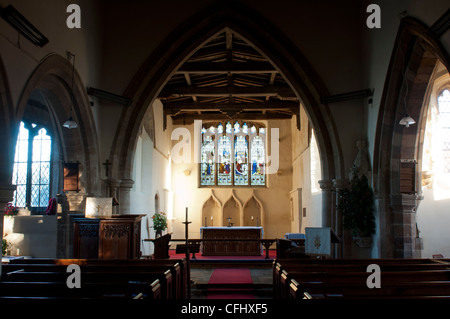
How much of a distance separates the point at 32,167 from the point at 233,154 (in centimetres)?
815

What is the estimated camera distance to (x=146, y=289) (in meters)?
3.33

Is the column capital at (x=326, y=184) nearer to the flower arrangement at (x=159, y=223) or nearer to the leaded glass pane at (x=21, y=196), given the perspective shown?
the flower arrangement at (x=159, y=223)

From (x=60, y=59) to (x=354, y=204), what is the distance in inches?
217

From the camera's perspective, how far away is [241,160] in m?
16.4

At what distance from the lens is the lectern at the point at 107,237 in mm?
6516

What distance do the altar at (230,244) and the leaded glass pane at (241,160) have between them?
392 centimetres

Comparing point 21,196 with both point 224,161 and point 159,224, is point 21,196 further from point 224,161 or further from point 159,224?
point 224,161

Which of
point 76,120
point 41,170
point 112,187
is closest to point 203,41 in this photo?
point 76,120

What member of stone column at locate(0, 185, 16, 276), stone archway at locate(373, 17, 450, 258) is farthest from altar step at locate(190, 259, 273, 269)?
stone column at locate(0, 185, 16, 276)

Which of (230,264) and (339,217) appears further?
(230,264)

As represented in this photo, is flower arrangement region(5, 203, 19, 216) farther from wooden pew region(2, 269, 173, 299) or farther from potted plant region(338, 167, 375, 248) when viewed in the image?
potted plant region(338, 167, 375, 248)

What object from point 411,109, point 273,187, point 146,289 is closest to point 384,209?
point 411,109

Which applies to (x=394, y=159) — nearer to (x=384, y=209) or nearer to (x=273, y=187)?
(x=384, y=209)

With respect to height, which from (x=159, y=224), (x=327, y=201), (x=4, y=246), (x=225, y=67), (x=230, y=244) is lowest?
(x=230, y=244)
